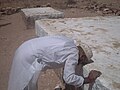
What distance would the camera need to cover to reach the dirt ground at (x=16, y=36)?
4484 mm

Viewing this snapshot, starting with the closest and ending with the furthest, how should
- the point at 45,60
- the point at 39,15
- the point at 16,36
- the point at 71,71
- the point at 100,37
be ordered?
the point at 71,71 → the point at 45,60 → the point at 100,37 → the point at 16,36 → the point at 39,15

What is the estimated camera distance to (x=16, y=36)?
7.12 m

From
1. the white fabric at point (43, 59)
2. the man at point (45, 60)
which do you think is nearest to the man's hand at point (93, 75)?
the man at point (45, 60)

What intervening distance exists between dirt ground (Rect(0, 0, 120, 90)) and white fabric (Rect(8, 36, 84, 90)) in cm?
128

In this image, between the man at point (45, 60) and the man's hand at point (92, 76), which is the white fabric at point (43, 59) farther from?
the man's hand at point (92, 76)

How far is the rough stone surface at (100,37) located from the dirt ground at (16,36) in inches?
35.2

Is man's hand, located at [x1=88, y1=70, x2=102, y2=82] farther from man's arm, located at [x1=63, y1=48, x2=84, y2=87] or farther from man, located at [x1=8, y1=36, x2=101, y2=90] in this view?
man's arm, located at [x1=63, y1=48, x2=84, y2=87]

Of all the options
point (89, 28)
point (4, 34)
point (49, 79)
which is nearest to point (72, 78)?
point (49, 79)

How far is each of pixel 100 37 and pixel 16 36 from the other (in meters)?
3.29

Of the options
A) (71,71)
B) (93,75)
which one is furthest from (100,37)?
(71,71)

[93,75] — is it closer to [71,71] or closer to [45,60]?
[71,71]

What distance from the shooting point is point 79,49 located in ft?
9.27

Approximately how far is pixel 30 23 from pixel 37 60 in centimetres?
485

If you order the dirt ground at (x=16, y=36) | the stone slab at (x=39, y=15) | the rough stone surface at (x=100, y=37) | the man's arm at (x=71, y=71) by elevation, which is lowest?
the dirt ground at (x=16, y=36)
